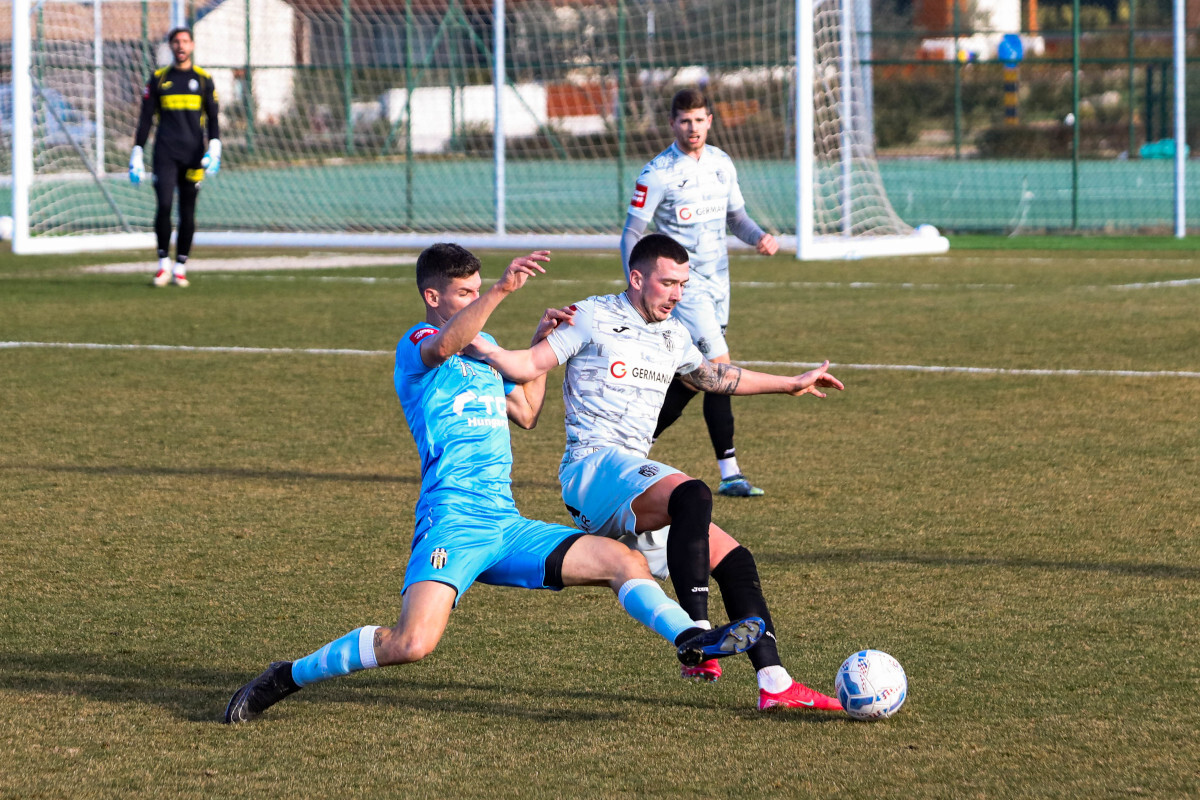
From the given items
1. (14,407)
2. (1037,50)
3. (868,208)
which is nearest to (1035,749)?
(14,407)

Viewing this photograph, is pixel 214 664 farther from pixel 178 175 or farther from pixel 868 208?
pixel 868 208

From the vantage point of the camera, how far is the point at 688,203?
8062mm

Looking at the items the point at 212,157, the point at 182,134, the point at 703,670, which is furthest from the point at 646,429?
the point at 182,134

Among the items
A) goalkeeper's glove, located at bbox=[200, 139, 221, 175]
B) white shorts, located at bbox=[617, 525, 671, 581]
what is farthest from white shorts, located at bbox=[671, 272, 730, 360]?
goalkeeper's glove, located at bbox=[200, 139, 221, 175]

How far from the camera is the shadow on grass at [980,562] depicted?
19.5 ft

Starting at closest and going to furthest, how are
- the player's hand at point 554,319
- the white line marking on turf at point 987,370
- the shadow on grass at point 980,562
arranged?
the player's hand at point 554,319 → the shadow on grass at point 980,562 → the white line marking on turf at point 987,370

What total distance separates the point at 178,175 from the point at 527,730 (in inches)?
516

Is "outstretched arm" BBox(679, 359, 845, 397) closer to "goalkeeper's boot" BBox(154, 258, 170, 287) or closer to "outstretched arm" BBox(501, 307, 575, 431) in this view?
"outstretched arm" BBox(501, 307, 575, 431)

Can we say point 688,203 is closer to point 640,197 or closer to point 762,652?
point 640,197

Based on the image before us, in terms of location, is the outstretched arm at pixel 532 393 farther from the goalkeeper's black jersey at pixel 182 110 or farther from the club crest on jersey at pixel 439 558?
the goalkeeper's black jersey at pixel 182 110

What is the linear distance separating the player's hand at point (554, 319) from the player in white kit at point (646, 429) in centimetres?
1

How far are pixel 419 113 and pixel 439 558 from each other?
24907 mm

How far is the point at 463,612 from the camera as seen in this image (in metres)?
5.61

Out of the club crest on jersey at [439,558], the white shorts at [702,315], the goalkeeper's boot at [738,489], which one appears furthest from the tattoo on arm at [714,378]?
the white shorts at [702,315]
